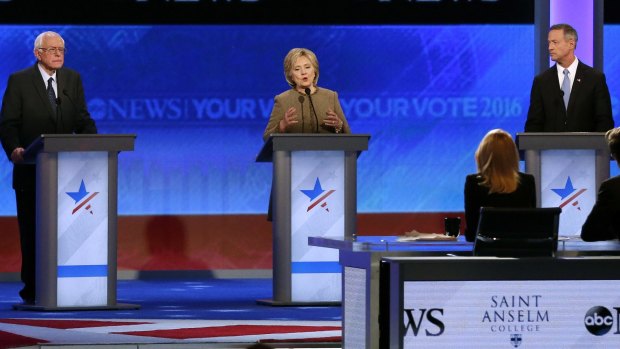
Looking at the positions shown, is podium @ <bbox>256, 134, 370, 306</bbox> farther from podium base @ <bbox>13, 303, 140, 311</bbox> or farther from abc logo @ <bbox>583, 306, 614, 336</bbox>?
abc logo @ <bbox>583, 306, 614, 336</bbox>

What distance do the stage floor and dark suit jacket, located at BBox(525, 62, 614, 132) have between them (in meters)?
1.74

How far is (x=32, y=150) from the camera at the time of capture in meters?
8.23

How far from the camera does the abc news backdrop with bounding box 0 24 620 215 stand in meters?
11.4

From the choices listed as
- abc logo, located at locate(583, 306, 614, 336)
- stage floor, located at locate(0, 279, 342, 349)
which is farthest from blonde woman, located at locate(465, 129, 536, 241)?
stage floor, located at locate(0, 279, 342, 349)

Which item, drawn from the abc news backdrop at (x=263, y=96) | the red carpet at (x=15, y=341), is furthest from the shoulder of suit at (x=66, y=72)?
the abc news backdrop at (x=263, y=96)

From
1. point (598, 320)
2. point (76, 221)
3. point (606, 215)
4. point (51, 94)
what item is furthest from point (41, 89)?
point (598, 320)

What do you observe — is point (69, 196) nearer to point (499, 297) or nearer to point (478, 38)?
point (499, 297)

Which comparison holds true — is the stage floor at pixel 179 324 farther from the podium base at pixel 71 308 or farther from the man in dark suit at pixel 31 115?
the man in dark suit at pixel 31 115

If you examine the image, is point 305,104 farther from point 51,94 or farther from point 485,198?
point 485,198

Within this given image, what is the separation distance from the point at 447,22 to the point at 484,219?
6.50 m

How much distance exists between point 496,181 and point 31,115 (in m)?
3.71

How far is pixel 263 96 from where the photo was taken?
11.5 metres

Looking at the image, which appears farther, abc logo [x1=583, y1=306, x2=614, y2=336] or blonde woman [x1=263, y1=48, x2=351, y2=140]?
blonde woman [x1=263, y1=48, x2=351, y2=140]

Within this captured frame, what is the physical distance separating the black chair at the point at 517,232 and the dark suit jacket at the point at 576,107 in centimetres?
343
